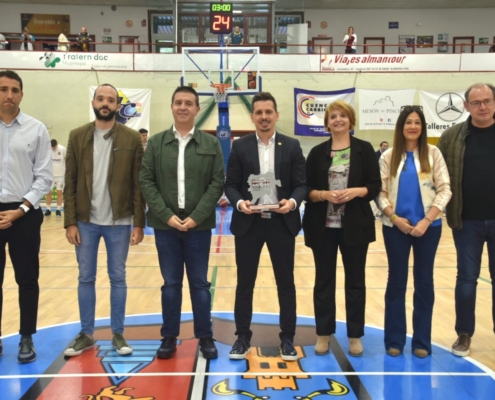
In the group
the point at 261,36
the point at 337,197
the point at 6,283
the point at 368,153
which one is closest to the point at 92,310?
the point at 337,197

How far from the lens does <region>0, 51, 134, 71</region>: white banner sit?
14516mm

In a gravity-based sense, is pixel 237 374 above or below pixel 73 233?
below

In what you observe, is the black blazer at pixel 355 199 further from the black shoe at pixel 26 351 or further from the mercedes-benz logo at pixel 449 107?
the mercedes-benz logo at pixel 449 107

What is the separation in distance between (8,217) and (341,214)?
7.34ft

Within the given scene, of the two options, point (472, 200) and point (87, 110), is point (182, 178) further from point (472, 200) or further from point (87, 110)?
point (87, 110)

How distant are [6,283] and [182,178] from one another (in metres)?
3.47

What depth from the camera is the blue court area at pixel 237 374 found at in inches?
109

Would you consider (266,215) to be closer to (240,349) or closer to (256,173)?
(256,173)

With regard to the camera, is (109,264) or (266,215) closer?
(266,215)

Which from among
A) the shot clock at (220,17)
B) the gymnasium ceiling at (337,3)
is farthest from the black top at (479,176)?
the gymnasium ceiling at (337,3)

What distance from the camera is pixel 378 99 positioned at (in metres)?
14.2

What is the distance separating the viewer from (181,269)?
3.33 metres

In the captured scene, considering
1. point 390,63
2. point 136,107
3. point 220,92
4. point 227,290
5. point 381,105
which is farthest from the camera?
point 390,63

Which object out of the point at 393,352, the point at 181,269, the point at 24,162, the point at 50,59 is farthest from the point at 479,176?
the point at 50,59
